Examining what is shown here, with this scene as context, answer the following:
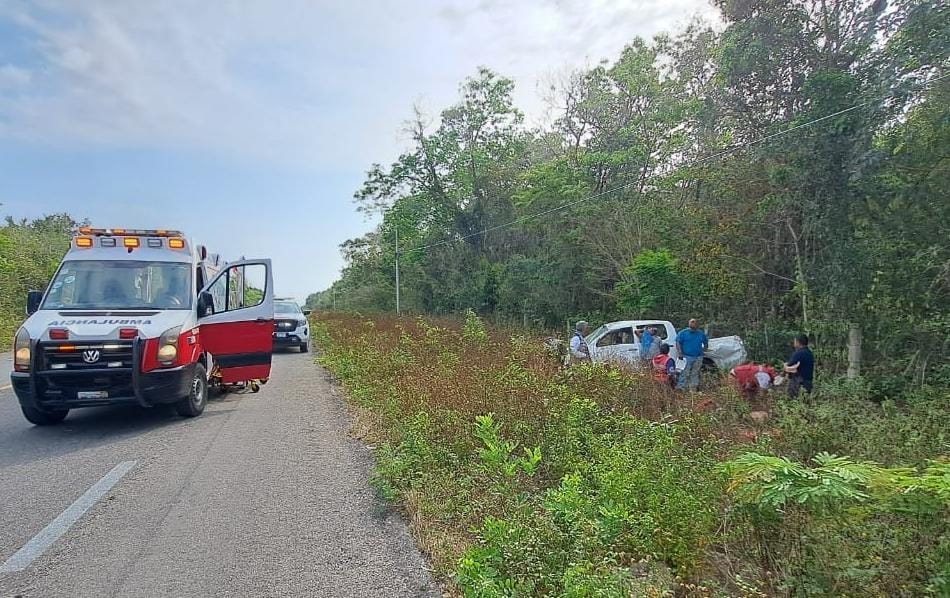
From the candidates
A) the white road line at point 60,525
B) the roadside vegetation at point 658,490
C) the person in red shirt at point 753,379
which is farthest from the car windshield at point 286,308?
the person in red shirt at point 753,379

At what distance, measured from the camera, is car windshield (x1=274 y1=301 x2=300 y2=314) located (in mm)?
20173

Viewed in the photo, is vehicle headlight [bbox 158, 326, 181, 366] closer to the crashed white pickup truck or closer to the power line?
the crashed white pickup truck

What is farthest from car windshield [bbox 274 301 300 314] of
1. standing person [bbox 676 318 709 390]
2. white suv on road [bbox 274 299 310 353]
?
standing person [bbox 676 318 709 390]

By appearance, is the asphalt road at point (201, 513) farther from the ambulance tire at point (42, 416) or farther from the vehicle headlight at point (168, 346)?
the vehicle headlight at point (168, 346)

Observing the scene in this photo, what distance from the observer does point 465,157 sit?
33.6 m

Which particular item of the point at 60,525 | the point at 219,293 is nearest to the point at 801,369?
the point at 219,293

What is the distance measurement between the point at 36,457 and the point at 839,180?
13204 millimetres

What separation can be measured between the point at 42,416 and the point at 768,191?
47.6 ft

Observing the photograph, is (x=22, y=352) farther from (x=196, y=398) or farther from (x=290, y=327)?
(x=290, y=327)

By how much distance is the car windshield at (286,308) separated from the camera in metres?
20.2

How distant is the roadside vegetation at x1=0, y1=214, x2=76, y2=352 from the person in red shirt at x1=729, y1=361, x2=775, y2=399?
22.8 m

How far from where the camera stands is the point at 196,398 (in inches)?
340

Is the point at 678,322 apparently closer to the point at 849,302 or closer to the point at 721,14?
the point at 849,302

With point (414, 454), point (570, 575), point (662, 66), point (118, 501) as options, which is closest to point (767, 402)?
point (414, 454)
